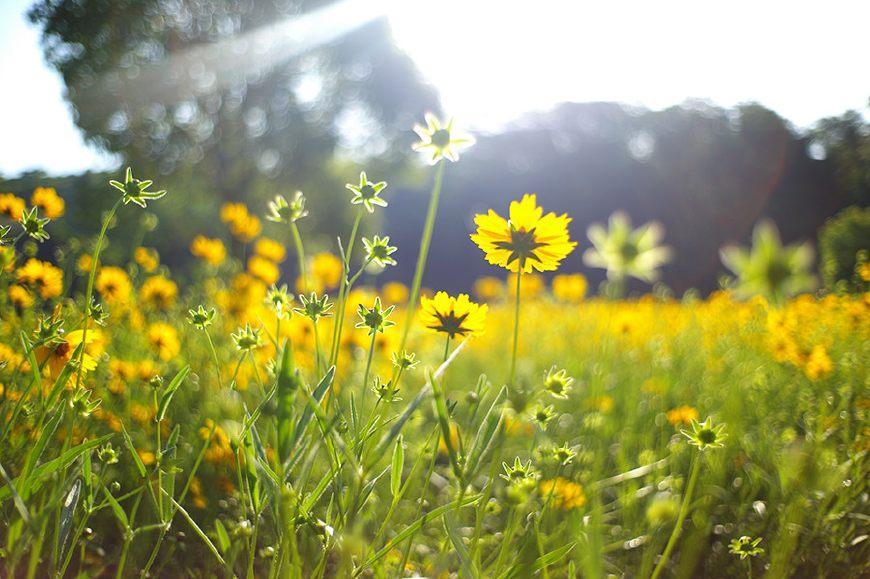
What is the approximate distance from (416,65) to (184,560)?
518 inches

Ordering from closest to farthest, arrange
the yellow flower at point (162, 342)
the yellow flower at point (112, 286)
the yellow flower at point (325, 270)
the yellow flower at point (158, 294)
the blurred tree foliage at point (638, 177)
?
the yellow flower at point (162, 342), the yellow flower at point (112, 286), the yellow flower at point (158, 294), the yellow flower at point (325, 270), the blurred tree foliage at point (638, 177)

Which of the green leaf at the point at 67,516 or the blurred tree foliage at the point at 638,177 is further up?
the blurred tree foliage at the point at 638,177

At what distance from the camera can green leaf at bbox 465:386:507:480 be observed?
70 centimetres

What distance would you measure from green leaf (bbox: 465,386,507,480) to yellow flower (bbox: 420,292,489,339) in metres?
0.11

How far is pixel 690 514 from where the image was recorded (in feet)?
4.86

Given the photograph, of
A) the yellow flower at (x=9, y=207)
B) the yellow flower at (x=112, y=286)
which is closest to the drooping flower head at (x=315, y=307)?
the yellow flower at (x=9, y=207)

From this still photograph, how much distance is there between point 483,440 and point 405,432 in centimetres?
66

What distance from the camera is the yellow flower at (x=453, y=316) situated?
849 mm

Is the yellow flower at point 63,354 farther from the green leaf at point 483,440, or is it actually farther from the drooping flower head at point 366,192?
the green leaf at point 483,440

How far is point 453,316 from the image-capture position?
87cm

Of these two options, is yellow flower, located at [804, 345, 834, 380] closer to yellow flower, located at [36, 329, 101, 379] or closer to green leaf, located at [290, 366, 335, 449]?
green leaf, located at [290, 366, 335, 449]

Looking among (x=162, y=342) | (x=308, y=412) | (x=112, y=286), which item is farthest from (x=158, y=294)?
(x=308, y=412)

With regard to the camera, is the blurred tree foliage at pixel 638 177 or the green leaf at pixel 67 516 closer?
the green leaf at pixel 67 516

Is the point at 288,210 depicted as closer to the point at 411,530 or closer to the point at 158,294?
the point at 411,530
